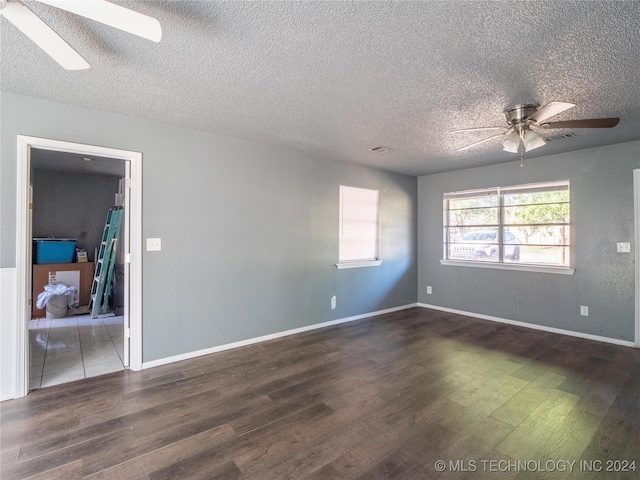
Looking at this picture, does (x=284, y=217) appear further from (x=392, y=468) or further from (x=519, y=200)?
(x=519, y=200)

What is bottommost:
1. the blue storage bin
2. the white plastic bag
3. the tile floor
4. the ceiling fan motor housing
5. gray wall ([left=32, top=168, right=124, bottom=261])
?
the tile floor

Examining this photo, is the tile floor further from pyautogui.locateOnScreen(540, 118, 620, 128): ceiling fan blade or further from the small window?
pyautogui.locateOnScreen(540, 118, 620, 128): ceiling fan blade

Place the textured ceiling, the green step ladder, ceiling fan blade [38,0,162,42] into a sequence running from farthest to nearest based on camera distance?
the green step ladder → the textured ceiling → ceiling fan blade [38,0,162,42]

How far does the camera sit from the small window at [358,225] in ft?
15.8

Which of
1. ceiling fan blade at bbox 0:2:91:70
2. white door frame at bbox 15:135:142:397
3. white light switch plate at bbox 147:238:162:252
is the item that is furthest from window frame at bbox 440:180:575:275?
ceiling fan blade at bbox 0:2:91:70

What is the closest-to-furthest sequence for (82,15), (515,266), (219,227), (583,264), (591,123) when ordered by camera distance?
(82,15), (591,123), (219,227), (583,264), (515,266)

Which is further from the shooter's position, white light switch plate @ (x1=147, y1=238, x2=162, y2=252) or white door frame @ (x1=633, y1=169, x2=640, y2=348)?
white door frame @ (x1=633, y1=169, x2=640, y2=348)

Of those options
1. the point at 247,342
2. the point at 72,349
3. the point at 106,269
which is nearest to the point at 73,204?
the point at 106,269

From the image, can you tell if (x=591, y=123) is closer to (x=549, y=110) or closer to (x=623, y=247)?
(x=549, y=110)

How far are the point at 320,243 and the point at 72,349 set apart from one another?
3.22 m

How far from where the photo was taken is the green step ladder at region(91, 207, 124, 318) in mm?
4953

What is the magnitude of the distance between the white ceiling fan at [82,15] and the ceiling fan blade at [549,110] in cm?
251

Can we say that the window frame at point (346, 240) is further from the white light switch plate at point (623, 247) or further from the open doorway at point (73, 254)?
the white light switch plate at point (623, 247)

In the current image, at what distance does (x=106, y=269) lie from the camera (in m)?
5.08
